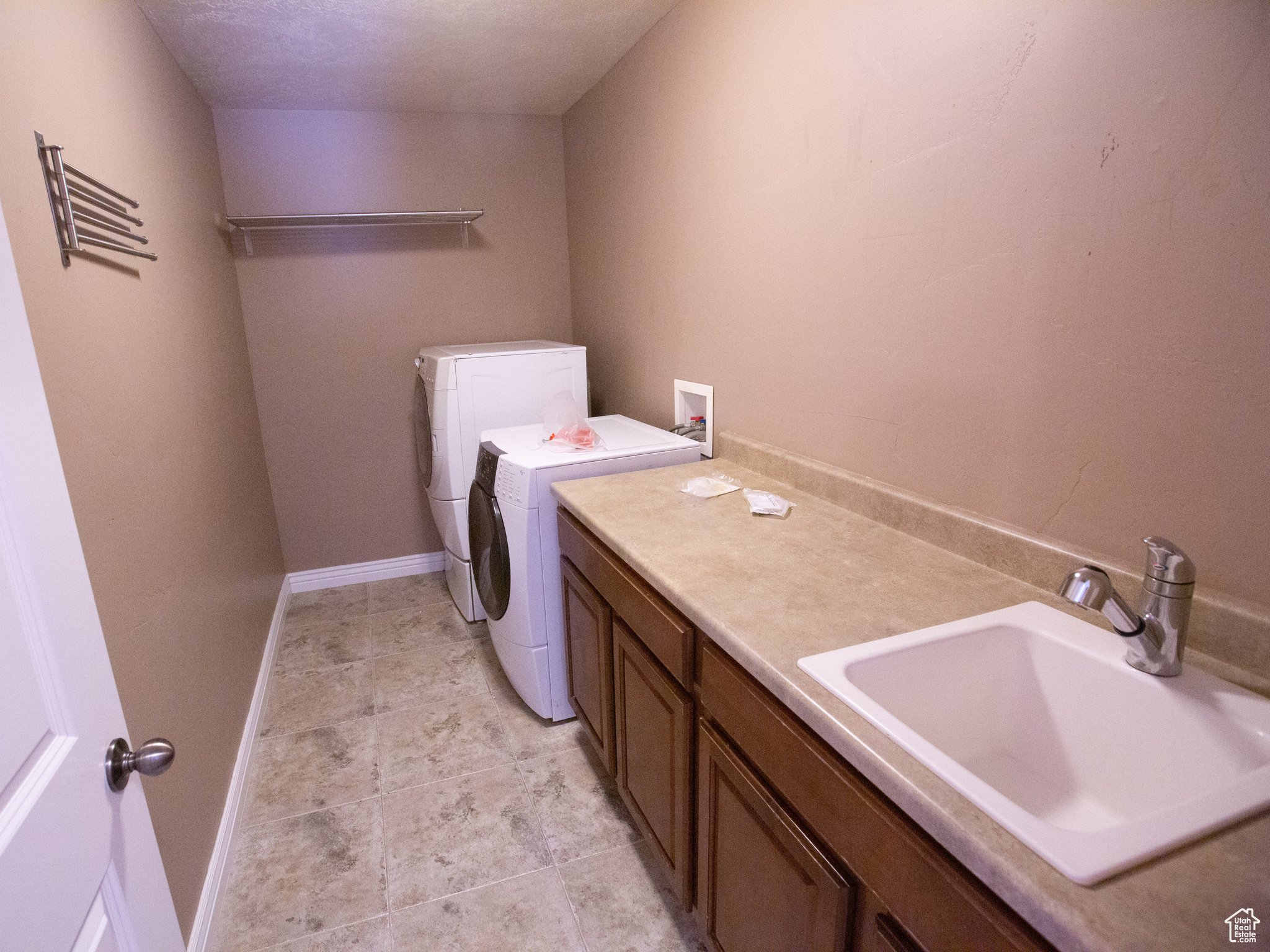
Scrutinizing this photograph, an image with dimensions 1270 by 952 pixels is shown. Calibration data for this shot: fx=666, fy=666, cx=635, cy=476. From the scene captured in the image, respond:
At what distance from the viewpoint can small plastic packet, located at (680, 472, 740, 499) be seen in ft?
5.91

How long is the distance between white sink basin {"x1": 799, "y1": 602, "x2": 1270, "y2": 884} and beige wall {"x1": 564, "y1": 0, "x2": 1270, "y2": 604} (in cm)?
20

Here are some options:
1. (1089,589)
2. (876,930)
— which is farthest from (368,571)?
(1089,589)

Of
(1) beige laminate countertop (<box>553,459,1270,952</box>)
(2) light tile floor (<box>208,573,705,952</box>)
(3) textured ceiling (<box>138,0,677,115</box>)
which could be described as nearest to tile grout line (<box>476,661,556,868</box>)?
(2) light tile floor (<box>208,573,705,952</box>)

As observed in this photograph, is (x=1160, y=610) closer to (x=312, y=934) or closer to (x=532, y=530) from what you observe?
(x=532, y=530)

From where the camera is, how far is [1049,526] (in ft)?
3.90

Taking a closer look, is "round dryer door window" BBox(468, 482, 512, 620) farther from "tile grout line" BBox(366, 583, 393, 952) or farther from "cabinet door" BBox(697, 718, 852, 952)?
"cabinet door" BBox(697, 718, 852, 952)

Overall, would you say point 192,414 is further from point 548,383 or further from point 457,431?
point 548,383

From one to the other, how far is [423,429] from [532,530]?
134 cm

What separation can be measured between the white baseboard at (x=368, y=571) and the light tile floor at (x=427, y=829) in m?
0.79

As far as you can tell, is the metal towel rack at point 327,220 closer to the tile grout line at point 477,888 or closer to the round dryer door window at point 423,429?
the round dryer door window at point 423,429

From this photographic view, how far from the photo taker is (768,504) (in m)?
1.66

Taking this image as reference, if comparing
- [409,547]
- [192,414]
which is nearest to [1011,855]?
[192,414]

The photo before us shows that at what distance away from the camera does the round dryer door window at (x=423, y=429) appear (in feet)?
10.0

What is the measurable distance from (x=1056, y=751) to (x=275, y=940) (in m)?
1.75
